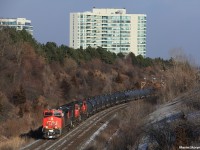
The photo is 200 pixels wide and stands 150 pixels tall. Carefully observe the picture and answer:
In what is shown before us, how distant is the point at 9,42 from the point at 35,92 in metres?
10.3

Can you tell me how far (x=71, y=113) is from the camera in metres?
43.5

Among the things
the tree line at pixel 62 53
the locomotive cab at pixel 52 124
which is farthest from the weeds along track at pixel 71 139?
the tree line at pixel 62 53

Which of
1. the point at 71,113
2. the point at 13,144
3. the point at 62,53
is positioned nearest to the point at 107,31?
the point at 62,53

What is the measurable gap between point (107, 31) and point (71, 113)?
145530 millimetres

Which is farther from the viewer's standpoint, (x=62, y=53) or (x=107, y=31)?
(x=107, y=31)

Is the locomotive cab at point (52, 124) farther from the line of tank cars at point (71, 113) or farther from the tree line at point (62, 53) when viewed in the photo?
the tree line at point (62, 53)

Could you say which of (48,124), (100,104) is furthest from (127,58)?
(48,124)

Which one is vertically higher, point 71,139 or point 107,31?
point 107,31

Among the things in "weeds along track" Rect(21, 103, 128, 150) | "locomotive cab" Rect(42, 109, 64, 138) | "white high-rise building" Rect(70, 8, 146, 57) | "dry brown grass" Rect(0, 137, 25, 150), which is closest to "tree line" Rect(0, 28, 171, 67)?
"weeds along track" Rect(21, 103, 128, 150)

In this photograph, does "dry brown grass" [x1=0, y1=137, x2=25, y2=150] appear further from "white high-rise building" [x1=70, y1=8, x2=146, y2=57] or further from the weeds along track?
"white high-rise building" [x1=70, y1=8, x2=146, y2=57]

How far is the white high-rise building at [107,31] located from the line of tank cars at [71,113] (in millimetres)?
113283

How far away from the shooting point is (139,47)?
189375 millimetres

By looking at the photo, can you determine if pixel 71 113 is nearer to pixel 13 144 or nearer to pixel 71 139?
pixel 71 139

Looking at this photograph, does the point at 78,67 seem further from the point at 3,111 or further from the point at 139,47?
the point at 139,47
